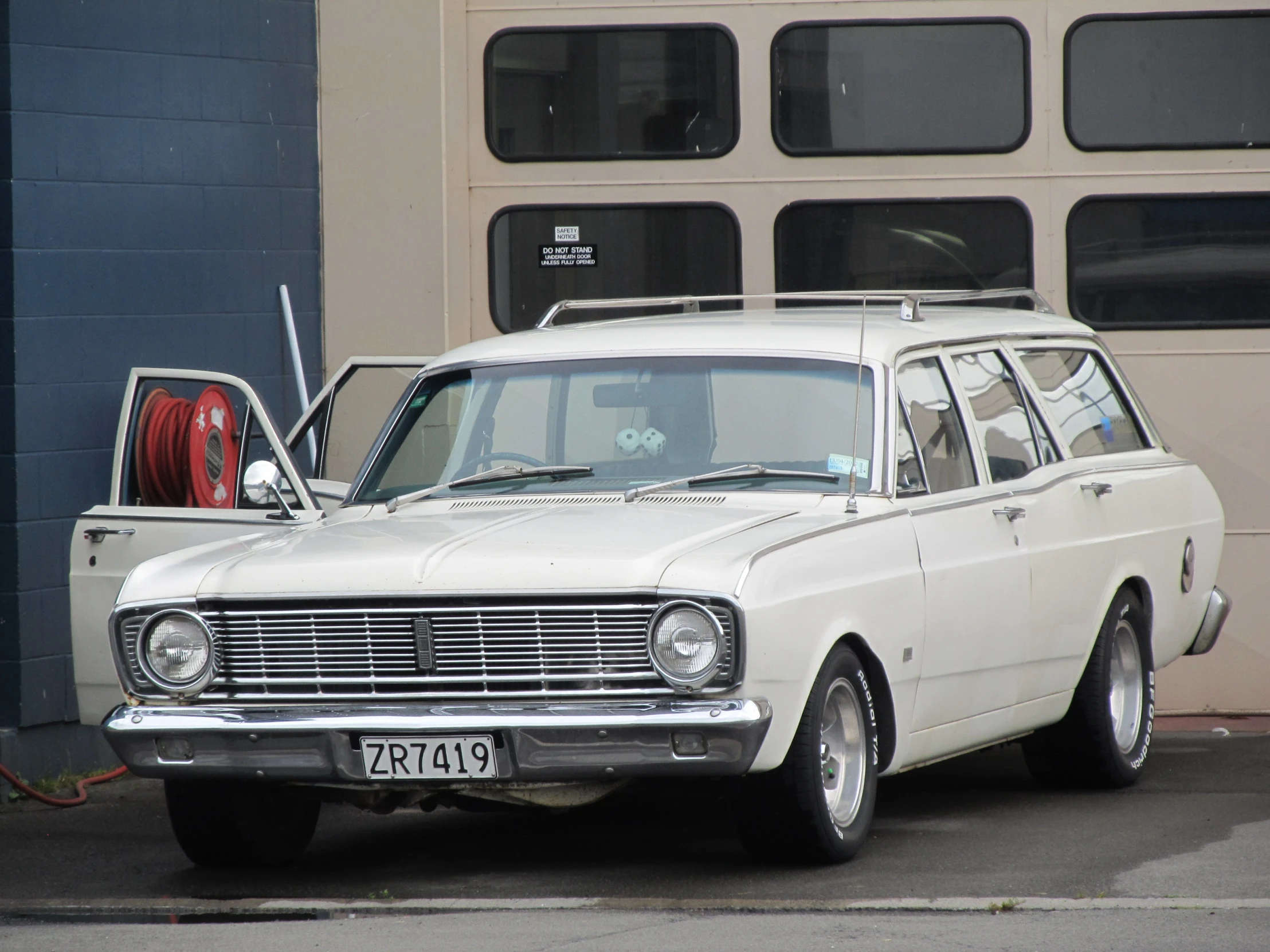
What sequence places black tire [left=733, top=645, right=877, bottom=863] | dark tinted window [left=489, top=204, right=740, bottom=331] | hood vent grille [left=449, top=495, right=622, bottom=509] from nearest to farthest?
black tire [left=733, top=645, right=877, bottom=863] → hood vent grille [left=449, top=495, right=622, bottom=509] → dark tinted window [left=489, top=204, right=740, bottom=331]

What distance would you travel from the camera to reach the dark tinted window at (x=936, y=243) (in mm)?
10484

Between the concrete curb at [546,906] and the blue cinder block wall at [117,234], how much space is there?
107 inches

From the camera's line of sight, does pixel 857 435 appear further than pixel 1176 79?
No

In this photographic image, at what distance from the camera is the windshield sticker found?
660cm

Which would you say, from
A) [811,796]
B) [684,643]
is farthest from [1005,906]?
[684,643]

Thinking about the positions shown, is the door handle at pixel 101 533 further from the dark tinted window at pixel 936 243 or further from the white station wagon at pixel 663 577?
the dark tinted window at pixel 936 243

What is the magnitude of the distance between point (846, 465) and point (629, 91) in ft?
14.6

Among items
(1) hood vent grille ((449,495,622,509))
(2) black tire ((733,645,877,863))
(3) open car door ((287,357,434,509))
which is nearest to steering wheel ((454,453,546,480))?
(1) hood vent grille ((449,495,622,509))

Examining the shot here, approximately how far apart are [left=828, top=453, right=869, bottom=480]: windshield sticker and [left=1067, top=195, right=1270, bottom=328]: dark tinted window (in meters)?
4.18

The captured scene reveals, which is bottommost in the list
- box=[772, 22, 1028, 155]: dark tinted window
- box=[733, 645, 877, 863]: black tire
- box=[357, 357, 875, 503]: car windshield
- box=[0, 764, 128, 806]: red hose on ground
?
box=[0, 764, 128, 806]: red hose on ground

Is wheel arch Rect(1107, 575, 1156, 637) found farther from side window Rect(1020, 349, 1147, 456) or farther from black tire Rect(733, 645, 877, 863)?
black tire Rect(733, 645, 877, 863)

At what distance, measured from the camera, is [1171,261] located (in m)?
10.4

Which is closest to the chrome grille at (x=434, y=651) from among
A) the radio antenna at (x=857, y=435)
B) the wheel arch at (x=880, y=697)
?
the wheel arch at (x=880, y=697)

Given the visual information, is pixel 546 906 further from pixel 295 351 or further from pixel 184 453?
pixel 295 351
